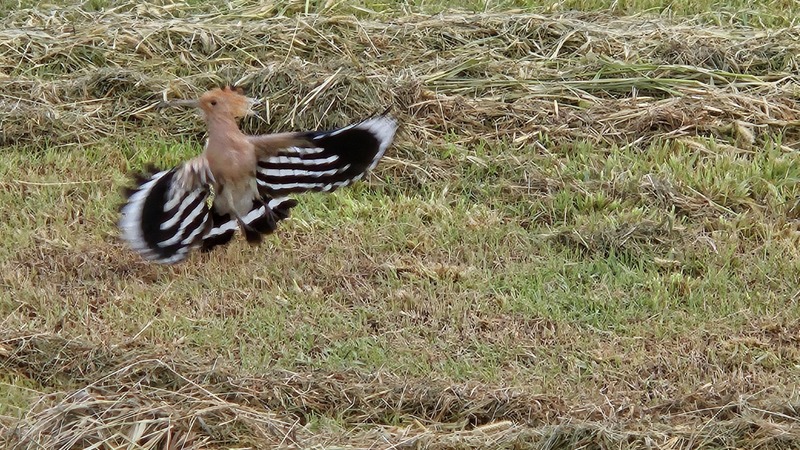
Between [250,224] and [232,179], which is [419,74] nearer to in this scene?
[250,224]

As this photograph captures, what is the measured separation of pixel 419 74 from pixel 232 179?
5.97ft

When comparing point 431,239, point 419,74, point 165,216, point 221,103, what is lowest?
point 431,239

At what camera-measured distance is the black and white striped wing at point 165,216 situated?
5.79 metres

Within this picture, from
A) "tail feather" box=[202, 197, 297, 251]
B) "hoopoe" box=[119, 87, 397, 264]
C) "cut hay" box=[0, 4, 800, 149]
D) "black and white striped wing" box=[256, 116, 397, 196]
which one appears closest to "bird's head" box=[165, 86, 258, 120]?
"hoopoe" box=[119, 87, 397, 264]

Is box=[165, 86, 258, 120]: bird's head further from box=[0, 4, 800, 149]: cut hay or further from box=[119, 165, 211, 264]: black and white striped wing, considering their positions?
box=[0, 4, 800, 149]: cut hay

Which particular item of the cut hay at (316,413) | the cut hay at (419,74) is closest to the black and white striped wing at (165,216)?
the cut hay at (316,413)

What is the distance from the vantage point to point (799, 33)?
7.79 metres

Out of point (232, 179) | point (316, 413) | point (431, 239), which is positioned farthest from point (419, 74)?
point (316, 413)

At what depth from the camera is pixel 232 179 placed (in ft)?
19.4

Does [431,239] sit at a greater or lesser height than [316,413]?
lesser

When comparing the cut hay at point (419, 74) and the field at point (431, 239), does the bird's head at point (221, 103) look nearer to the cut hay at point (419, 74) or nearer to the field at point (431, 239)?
the field at point (431, 239)

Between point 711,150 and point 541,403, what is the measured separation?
236cm

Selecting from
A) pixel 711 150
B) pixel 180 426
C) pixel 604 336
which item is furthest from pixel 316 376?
pixel 711 150

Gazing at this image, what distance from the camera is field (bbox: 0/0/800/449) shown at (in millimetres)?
4895
